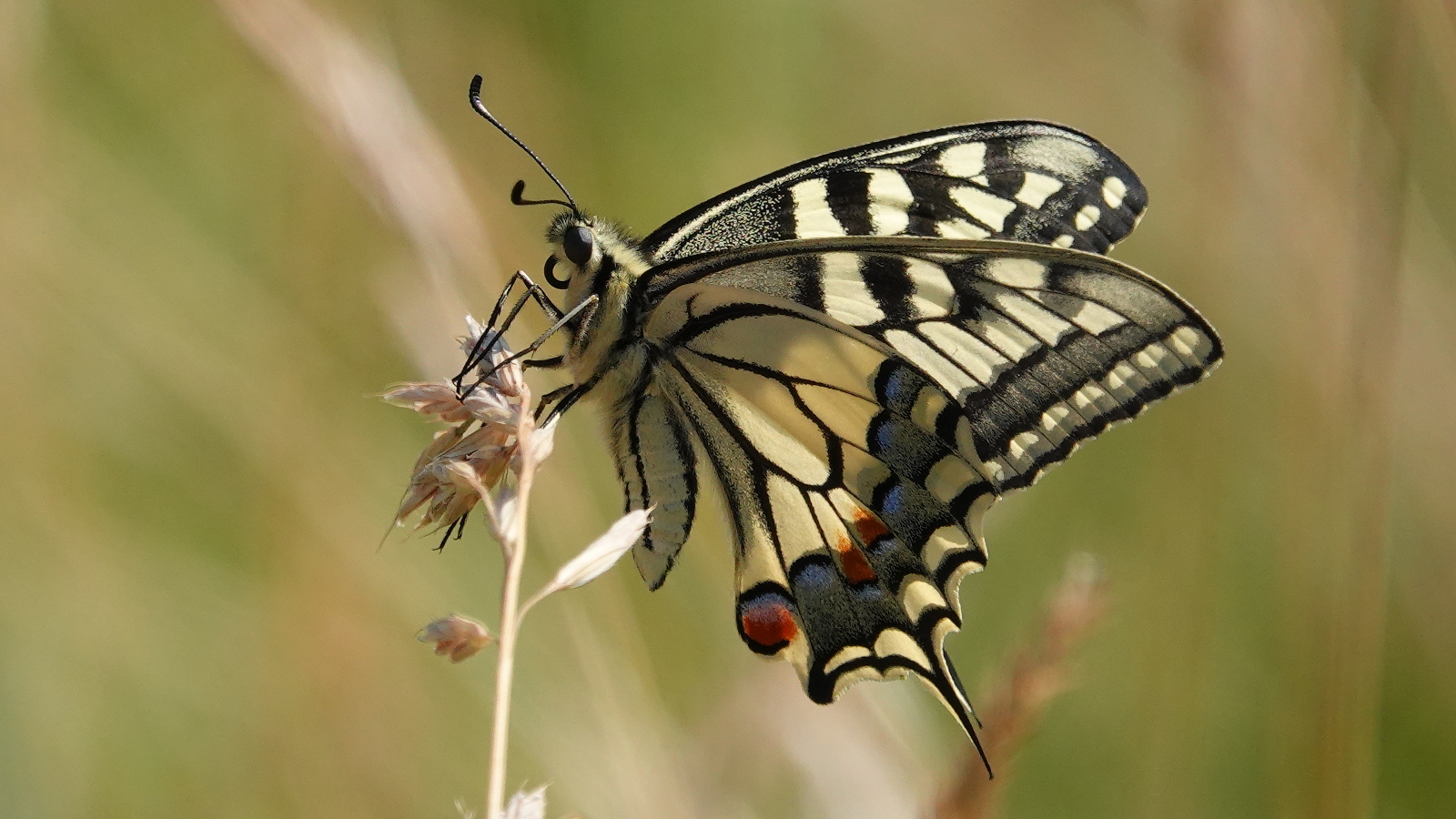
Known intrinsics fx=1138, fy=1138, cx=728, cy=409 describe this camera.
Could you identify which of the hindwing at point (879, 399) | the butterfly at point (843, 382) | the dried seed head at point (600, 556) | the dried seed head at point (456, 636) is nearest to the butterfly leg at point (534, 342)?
the butterfly at point (843, 382)

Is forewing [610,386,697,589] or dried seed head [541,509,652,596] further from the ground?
forewing [610,386,697,589]

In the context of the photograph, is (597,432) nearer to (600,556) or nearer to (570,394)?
(570,394)

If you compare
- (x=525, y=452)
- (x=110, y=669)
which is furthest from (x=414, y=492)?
(x=110, y=669)

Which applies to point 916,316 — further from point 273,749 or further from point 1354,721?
point 273,749

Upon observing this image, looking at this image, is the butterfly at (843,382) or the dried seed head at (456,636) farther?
the butterfly at (843,382)

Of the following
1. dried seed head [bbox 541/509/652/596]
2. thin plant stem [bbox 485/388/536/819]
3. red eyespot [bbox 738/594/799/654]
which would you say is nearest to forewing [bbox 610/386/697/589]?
red eyespot [bbox 738/594/799/654]

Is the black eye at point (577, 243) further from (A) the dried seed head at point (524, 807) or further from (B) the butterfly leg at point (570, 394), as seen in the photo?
(A) the dried seed head at point (524, 807)

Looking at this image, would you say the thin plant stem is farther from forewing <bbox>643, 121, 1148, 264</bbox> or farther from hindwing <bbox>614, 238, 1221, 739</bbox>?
forewing <bbox>643, 121, 1148, 264</bbox>
